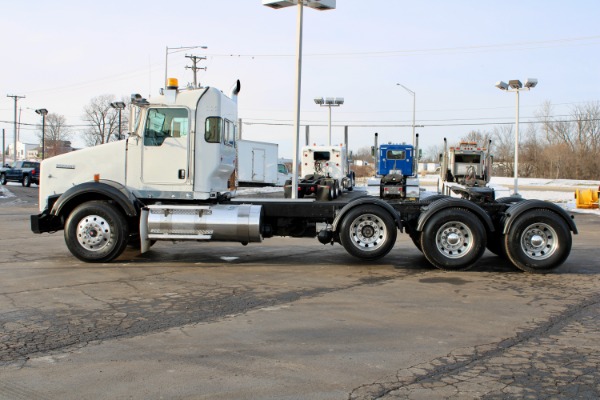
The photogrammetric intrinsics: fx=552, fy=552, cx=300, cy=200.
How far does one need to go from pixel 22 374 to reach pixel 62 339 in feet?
3.23

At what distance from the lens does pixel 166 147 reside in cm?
1034

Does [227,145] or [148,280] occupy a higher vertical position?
[227,145]

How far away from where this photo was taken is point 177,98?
404 inches

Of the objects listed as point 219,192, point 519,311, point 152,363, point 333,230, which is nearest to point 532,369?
point 519,311

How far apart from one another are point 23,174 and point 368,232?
39244 millimetres

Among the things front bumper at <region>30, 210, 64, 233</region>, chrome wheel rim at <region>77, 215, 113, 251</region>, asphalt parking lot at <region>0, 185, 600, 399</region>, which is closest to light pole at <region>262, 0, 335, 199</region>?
asphalt parking lot at <region>0, 185, 600, 399</region>

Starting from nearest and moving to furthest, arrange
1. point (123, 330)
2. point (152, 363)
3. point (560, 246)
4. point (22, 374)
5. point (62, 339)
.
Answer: point (22, 374) < point (152, 363) < point (62, 339) < point (123, 330) < point (560, 246)

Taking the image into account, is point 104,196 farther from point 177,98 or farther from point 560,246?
point 560,246

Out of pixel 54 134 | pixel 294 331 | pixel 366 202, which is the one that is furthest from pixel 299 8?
pixel 54 134

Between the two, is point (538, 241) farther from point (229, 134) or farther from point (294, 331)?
point (229, 134)

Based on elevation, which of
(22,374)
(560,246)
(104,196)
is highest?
(104,196)

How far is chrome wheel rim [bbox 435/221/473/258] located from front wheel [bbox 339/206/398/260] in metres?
0.84

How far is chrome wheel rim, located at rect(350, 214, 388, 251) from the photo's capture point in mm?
9898

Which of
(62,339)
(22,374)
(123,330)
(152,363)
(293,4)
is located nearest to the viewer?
(22,374)
